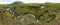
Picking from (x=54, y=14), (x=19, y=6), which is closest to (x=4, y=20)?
(x=19, y=6)

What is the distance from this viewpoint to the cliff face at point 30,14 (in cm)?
140

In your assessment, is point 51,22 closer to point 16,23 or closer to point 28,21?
point 28,21

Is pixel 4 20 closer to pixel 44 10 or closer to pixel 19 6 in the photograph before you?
pixel 19 6

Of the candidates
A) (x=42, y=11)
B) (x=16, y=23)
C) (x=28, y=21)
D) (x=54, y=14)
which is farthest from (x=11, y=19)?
(x=54, y=14)

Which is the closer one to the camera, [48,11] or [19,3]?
[48,11]

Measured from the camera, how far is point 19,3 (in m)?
1.52

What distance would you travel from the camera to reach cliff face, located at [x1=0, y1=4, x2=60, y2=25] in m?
1.40

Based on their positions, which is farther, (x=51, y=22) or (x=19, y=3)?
(x=19, y=3)

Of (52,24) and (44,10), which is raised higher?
(44,10)

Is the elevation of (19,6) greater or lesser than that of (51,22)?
greater

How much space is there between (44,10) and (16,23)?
1.01 ft

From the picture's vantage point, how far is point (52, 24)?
138 centimetres

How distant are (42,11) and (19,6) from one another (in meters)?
0.25

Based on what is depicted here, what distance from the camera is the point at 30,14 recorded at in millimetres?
1435
